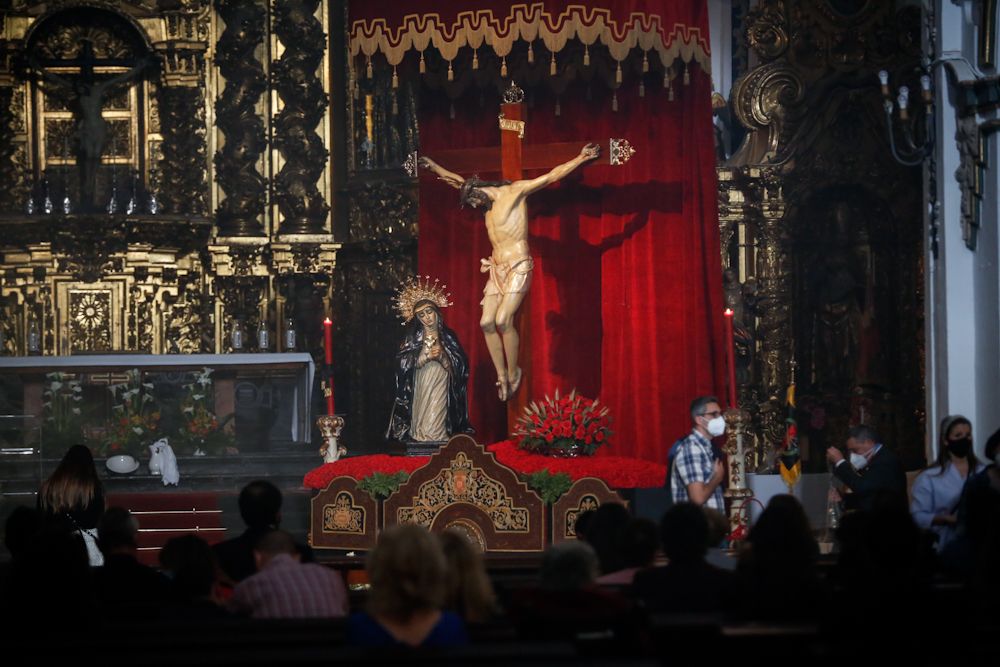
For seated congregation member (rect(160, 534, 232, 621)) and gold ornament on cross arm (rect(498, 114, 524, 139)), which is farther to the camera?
gold ornament on cross arm (rect(498, 114, 524, 139))

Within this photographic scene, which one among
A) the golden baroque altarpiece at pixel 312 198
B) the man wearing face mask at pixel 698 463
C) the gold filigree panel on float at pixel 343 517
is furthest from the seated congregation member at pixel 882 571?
the golden baroque altarpiece at pixel 312 198

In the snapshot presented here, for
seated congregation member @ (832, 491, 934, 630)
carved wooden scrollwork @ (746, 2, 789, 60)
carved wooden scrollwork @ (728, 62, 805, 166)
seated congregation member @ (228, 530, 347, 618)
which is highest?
carved wooden scrollwork @ (746, 2, 789, 60)

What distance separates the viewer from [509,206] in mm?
12539

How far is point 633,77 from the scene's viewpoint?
13.6m

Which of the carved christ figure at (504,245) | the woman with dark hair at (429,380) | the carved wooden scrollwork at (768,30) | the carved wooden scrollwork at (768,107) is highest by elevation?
the carved wooden scrollwork at (768,30)

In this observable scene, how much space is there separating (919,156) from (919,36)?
3.87 feet

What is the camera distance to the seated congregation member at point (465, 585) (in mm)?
5672

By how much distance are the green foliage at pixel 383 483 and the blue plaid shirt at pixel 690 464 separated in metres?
2.23

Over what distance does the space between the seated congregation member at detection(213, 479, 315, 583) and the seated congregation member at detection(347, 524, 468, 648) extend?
86.3 inches

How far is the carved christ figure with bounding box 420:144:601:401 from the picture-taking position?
492 inches

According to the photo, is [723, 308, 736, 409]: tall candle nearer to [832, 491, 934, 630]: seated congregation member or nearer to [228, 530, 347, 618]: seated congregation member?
[832, 491, 934, 630]: seated congregation member

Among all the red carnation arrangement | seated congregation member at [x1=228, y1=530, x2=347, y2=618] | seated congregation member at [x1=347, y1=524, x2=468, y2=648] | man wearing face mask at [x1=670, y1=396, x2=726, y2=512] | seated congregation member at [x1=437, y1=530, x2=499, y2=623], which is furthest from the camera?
the red carnation arrangement

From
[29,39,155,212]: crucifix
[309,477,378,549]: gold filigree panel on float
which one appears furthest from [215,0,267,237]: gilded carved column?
[309,477,378,549]: gold filigree panel on float

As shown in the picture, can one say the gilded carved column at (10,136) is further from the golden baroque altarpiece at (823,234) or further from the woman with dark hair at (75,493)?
the woman with dark hair at (75,493)
